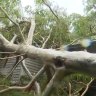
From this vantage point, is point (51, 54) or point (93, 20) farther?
point (93, 20)

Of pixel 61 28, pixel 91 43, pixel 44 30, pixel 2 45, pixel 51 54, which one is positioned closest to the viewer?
pixel 51 54

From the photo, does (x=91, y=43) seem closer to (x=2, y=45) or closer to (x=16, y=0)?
(x=2, y=45)

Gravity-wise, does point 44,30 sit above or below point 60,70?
above

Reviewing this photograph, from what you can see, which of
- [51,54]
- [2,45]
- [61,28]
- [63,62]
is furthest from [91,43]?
[61,28]

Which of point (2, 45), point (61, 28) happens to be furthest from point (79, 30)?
point (2, 45)

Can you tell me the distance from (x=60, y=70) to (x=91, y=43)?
0.61 metres

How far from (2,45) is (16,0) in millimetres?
5622

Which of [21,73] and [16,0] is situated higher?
[16,0]

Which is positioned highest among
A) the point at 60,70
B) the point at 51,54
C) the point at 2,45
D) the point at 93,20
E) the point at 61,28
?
the point at 93,20

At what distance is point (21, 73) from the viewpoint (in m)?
13.2

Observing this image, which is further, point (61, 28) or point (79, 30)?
point (79, 30)

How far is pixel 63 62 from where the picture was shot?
6.28 ft

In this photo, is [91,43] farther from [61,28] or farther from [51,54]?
[61,28]

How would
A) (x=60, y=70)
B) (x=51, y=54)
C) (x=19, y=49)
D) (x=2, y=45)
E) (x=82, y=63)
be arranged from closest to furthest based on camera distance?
(x=82, y=63), (x=60, y=70), (x=51, y=54), (x=19, y=49), (x=2, y=45)
